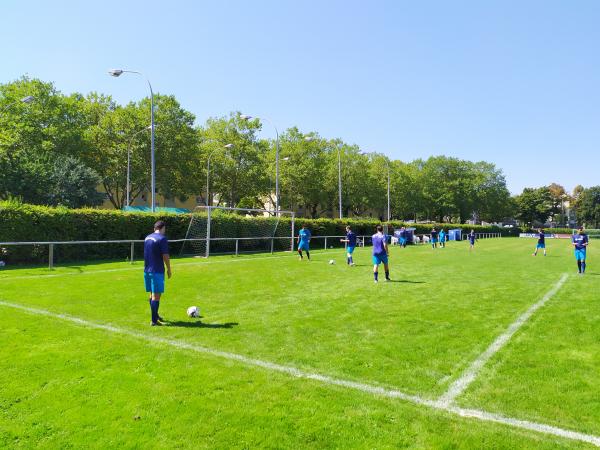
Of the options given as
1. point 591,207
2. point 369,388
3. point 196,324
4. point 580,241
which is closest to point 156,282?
→ point 196,324

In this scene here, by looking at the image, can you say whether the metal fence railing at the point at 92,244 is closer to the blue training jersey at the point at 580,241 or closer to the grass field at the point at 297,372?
the grass field at the point at 297,372

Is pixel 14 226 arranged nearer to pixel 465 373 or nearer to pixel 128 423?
pixel 128 423

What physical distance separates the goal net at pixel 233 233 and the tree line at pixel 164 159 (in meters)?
7.60

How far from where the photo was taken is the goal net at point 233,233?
24.0 metres

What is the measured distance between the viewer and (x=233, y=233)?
91.4ft

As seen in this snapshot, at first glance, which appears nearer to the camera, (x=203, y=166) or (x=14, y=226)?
(x=14, y=226)

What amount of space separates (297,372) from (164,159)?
4664cm

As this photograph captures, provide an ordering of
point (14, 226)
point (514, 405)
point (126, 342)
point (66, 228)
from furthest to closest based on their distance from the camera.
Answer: point (66, 228) → point (14, 226) → point (126, 342) → point (514, 405)

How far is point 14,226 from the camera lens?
17.6 meters

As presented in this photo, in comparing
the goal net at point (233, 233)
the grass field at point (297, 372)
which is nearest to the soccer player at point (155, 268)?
the grass field at point (297, 372)

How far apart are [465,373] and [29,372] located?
5068 mm

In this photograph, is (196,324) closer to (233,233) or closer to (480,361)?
(480,361)

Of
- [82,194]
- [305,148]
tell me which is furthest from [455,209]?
[82,194]

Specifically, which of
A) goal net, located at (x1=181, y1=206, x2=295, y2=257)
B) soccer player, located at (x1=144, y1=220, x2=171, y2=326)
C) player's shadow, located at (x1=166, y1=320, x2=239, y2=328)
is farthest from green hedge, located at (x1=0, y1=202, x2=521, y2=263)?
player's shadow, located at (x1=166, y1=320, x2=239, y2=328)
